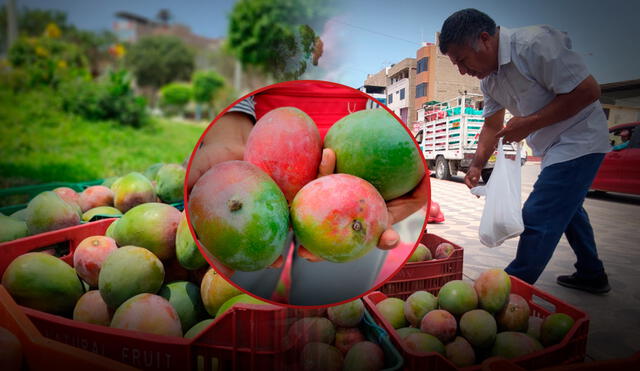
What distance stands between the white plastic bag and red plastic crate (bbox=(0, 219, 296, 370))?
0.75m

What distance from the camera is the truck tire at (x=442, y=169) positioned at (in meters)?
1.40

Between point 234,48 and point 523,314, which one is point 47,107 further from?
point 523,314

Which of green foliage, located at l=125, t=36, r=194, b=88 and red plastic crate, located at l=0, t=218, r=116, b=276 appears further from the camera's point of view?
green foliage, located at l=125, t=36, r=194, b=88

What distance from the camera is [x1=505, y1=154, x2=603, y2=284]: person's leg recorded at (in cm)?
134

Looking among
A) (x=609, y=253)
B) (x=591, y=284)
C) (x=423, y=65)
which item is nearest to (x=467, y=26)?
(x=423, y=65)

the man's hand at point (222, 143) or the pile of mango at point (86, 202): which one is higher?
the man's hand at point (222, 143)

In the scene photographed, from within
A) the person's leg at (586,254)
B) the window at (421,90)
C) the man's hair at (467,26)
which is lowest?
the person's leg at (586,254)

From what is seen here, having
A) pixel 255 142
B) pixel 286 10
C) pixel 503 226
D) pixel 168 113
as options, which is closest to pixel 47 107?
pixel 168 113

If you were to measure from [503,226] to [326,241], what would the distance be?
2.22 ft

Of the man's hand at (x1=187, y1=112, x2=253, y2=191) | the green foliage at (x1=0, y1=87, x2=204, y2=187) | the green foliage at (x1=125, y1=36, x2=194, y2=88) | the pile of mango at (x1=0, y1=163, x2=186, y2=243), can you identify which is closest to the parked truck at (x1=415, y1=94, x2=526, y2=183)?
the man's hand at (x1=187, y1=112, x2=253, y2=191)

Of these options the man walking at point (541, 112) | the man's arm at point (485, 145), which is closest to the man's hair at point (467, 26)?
the man walking at point (541, 112)

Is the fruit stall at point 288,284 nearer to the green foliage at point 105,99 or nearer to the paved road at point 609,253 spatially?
the paved road at point 609,253

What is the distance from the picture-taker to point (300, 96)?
137 cm

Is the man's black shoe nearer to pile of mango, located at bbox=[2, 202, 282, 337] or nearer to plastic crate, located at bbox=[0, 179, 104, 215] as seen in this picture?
pile of mango, located at bbox=[2, 202, 282, 337]
